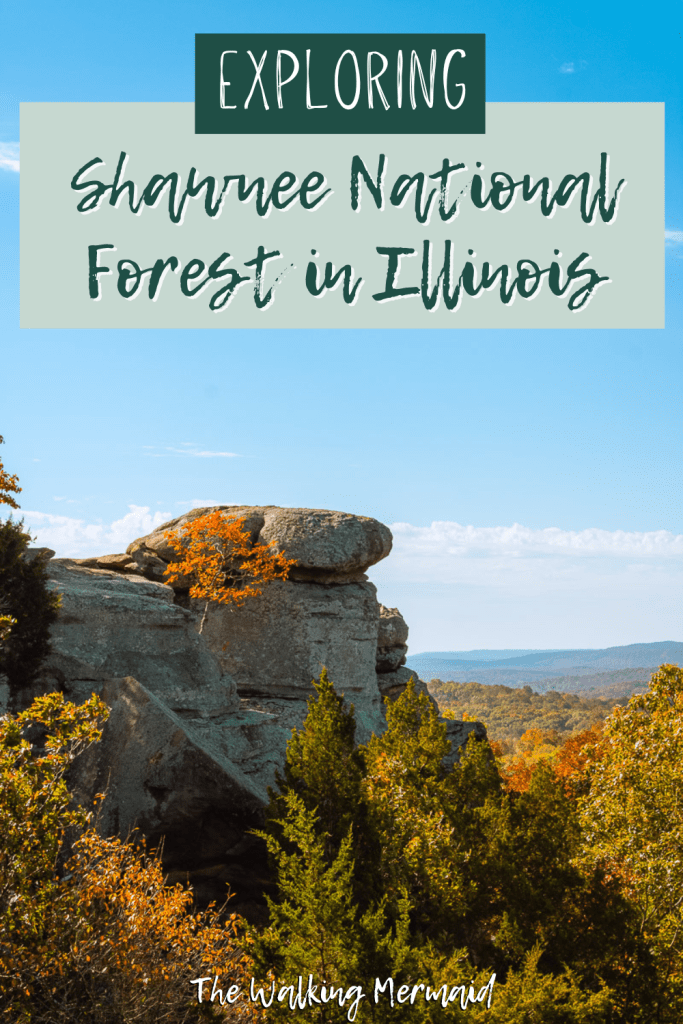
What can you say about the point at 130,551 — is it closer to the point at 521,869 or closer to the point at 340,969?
the point at 521,869

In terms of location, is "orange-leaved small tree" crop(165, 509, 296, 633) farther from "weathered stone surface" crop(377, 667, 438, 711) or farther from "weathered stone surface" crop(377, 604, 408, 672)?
"weathered stone surface" crop(377, 667, 438, 711)

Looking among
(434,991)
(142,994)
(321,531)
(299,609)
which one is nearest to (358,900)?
(434,991)

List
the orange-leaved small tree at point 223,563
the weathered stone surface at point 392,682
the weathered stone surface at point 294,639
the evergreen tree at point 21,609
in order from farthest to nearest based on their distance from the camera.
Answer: the weathered stone surface at point 392,682
the orange-leaved small tree at point 223,563
the weathered stone surface at point 294,639
the evergreen tree at point 21,609

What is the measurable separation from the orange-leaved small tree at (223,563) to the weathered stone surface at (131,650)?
18.0 feet

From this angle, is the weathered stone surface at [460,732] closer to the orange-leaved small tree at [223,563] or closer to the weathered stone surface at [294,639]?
the weathered stone surface at [294,639]

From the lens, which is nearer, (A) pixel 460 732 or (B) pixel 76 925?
(B) pixel 76 925

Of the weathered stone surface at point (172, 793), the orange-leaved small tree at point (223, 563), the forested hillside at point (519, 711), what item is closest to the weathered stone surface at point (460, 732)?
the orange-leaved small tree at point (223, 563)

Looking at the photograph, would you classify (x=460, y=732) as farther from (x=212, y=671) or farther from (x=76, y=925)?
(x=76, y=925)

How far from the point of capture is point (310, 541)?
26156 mm

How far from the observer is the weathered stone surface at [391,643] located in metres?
32.8

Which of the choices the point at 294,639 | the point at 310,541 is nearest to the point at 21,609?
the point at 294,639

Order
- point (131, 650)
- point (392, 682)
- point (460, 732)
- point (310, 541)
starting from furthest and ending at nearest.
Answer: point (392, 682) < point (310, 541) < point (460, 732) < point (131, 650)

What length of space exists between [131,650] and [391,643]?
17243 millimetres

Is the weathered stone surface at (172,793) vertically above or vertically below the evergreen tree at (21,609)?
below
